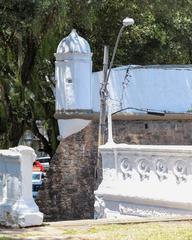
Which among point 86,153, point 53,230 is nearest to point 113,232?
point 53,230

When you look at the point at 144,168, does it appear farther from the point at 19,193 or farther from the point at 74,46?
the point at 74,46

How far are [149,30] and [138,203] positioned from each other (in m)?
12.5

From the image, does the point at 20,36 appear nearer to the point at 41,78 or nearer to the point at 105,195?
the point at 41,78

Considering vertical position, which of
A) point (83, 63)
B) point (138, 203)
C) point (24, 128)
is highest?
point (83, 63)

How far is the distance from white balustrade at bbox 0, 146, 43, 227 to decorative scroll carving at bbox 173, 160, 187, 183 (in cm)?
278

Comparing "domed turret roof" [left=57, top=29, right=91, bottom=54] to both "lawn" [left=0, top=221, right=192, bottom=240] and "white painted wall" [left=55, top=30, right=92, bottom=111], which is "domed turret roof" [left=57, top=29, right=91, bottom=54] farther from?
"lawn" [left=0, top=221, right=192, bottom=240]

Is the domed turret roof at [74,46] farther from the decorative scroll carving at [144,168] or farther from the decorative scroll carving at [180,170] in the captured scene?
the decorative scroll carving at [180,170]

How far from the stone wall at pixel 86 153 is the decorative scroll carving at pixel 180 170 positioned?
598 cm

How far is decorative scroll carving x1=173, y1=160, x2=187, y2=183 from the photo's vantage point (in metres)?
11.2

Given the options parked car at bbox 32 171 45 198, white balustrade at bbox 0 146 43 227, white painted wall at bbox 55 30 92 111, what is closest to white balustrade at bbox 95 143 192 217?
white balustrade at bbox 0 146 43 227

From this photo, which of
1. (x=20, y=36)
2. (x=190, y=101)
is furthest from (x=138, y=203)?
(x=20, y=36)

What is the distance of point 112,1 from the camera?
22.0 metres

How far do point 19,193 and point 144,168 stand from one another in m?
3.12

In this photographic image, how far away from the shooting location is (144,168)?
39.7 ft
